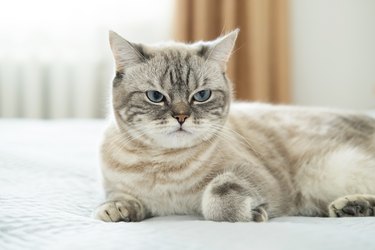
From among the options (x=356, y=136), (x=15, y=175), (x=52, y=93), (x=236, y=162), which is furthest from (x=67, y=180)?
(x=52, y=93)

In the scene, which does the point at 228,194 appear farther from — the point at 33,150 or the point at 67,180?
the point at 33,150

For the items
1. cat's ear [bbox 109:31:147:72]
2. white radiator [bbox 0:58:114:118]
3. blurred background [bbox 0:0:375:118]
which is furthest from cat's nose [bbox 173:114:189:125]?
white radiator [bbox 0:58:114:118]

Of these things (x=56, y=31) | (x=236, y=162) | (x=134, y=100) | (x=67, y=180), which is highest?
(x=56, y=31)

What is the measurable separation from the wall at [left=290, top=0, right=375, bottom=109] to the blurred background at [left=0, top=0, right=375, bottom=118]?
40 millimetres

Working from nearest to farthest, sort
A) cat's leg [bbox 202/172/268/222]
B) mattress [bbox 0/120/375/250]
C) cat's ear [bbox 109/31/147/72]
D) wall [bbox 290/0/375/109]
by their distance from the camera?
mattress [bbox 0/120/375/250], cat's leg [bbox 202/172/268/222], cat's ear [bbox 109/31/147/72], wall [bbox 290/0/375/109]

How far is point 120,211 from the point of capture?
1.37 m

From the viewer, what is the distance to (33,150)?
2064mm

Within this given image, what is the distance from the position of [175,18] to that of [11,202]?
2.69 m

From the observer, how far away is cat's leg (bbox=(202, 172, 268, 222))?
4.31 ft

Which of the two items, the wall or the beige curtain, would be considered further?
the wall

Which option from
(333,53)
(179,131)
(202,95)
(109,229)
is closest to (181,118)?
(179,131)

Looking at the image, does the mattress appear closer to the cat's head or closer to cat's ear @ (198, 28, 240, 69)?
the cat's head

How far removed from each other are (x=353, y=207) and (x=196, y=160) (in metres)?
0.47

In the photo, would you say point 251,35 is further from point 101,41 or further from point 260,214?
point 260,214
